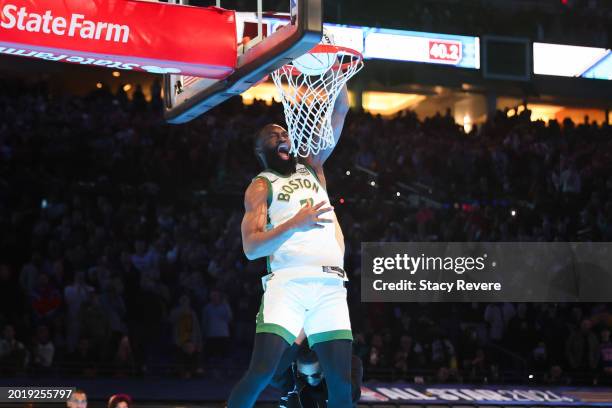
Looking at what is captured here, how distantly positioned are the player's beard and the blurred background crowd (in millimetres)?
6164

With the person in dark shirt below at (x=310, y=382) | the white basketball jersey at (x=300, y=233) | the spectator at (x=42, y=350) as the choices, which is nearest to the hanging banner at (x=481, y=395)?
the spectator at (x=42, y=350)

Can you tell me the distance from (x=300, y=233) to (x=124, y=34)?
4.79 ft

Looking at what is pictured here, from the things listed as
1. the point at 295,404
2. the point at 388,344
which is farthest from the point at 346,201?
the point at 295,404

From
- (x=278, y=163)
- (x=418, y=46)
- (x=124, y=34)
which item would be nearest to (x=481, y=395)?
(x=278, y=163)

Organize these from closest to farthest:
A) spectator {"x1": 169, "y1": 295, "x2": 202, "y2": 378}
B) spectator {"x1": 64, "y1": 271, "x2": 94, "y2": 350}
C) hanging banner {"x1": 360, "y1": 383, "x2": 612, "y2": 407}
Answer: hanging banner {"x1": 360, "y1": 383, "x2": 612, "y2": 407} < spectator {"x1": 64, "y1": 271, "x2": 94, "y2": 350} < spectator {"x1": 169, "y1": 295, "x2": 202, "y2": 378}

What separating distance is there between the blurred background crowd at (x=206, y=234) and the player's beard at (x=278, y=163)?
616 centimetres

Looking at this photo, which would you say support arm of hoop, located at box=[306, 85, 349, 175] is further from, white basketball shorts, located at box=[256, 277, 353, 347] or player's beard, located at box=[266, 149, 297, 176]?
white basketball shorts, located at box=[256, 277, 353, 347]

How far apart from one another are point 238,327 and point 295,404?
7.08m

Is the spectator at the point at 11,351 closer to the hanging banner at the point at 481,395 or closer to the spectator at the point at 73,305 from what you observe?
the spectator at the point at 73,305

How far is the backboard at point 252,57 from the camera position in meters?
4.44

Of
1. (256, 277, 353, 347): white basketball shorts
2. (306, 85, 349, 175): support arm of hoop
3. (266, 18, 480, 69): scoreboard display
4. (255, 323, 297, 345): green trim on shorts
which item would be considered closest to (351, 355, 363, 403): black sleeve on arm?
(256, 277, 353, 347): white basketball shorts

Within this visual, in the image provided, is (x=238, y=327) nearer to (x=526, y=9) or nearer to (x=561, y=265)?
(x=561, y=265)

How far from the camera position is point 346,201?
14.2 meters

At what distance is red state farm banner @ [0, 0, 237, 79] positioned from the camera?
472 cm
